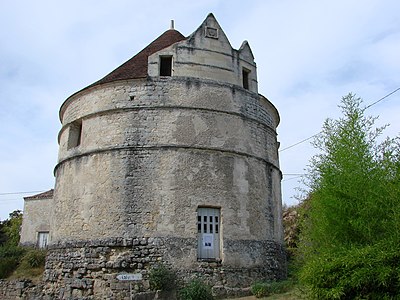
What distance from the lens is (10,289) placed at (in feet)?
48.7

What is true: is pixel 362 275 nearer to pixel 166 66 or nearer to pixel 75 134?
pixel 166 66

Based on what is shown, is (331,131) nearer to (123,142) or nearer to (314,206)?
(314,206)

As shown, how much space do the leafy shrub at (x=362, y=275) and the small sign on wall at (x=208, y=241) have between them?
5319mm

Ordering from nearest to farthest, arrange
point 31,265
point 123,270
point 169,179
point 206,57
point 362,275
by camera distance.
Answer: point 362,275 → point 123,270 → point 169,179 → point 206,57 → point 31,265

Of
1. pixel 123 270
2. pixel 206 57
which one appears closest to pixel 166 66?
pixel 206 57

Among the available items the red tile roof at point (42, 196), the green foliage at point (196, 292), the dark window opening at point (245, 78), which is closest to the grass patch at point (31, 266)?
the green foliage at point (196, 292)

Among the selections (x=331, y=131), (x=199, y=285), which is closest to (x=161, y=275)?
(x=199, y=285)

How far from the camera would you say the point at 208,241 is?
13.3 meters

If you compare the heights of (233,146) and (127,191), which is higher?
(233,146)

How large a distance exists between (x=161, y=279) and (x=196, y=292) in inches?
43.6

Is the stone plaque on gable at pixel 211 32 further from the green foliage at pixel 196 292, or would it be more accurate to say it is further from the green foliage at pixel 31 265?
the green foliage at pixel 31 265

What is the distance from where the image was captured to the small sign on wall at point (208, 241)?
13.3 metres

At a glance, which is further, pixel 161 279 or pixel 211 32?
pixel 211 32

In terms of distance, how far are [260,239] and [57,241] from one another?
6841 millimetres
